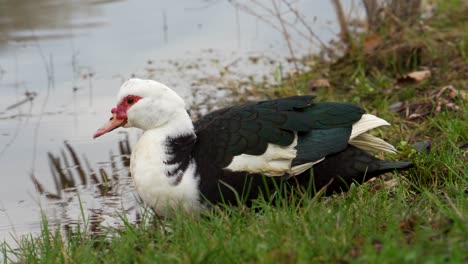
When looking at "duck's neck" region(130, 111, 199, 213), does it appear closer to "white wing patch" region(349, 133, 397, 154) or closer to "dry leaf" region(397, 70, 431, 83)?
"white wing patch" region(349, 133, 397, 154)

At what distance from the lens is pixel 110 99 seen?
7.51 meters

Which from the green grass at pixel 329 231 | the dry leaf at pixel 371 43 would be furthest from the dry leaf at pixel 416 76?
the green grass at pixel 329 231

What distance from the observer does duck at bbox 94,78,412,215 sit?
440cm

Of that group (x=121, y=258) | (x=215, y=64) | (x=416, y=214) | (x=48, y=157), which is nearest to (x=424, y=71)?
(x=215, y=64)

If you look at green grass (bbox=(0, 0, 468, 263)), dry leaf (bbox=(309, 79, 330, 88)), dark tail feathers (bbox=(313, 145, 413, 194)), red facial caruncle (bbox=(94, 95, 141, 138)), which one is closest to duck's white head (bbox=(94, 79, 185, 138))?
red facial caruncle (bbox=(94, 95, 141, 138))

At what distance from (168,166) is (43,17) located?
214 inches

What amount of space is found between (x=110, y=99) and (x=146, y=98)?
295 cm

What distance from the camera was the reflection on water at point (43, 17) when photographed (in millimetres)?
8984

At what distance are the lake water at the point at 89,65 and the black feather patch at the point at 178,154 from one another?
86 centimetres

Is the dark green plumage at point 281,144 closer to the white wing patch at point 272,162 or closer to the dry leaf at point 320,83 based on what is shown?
the white wing patch at point 272,162

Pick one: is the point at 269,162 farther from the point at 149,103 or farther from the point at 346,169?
the point at 149,103

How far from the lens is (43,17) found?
9.44 metres

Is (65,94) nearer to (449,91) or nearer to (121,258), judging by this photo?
(449,91)

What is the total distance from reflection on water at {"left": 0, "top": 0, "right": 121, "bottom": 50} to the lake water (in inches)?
0.4
